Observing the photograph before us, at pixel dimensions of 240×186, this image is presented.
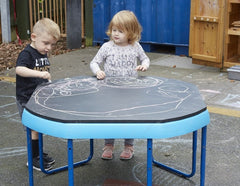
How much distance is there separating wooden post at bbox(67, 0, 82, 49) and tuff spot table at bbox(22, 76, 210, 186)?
5.47 meters

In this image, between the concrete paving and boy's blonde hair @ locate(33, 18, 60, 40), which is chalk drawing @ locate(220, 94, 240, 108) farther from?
boy's blonde hair @ locate(33, 18, 60, 40)

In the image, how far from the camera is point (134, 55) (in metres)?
3.62

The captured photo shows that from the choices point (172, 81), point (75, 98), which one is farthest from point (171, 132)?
point (172, 81)

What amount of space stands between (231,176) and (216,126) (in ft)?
3.58

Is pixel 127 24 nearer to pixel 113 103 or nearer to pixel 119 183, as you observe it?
pixel 113 103

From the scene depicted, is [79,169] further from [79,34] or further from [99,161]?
[79,34]

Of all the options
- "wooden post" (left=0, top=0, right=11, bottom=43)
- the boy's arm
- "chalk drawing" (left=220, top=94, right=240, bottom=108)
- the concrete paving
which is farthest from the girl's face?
"wooden post" (left=0, top=0, right=11, bottom=43)

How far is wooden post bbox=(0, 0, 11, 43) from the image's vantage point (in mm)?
9190

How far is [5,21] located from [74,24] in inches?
68.0

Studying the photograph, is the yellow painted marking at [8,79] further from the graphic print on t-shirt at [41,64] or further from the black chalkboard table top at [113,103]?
the black chalkboard table top at [113,103]

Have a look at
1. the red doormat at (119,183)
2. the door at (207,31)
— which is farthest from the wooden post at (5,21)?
the red doormat at (119,183)

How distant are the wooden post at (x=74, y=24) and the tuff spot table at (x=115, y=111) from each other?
5.47m

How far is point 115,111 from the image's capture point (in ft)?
8.23

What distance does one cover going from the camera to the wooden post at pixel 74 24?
8492 mm
